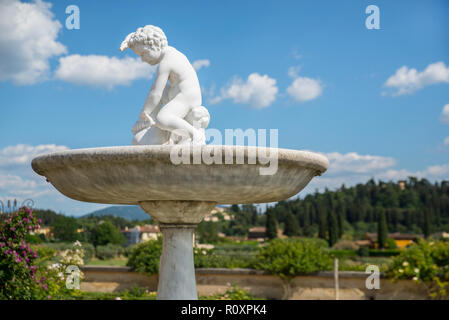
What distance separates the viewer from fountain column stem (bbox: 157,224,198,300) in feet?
12.8

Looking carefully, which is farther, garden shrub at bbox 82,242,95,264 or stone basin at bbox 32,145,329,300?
garden shrub at bbox 82,242,95,264

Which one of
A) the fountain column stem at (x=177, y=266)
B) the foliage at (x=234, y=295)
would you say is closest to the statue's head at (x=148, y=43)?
the fountain column stem at (x=177, y=266)

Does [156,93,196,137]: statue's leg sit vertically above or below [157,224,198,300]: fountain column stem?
above

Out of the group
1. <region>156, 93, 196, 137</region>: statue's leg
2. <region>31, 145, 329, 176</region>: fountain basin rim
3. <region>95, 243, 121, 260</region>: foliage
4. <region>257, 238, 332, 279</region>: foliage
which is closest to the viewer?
<region>31, 145, 329, 176</region>: fountain basin rim

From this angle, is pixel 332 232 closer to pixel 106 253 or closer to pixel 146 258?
pixel 106 253

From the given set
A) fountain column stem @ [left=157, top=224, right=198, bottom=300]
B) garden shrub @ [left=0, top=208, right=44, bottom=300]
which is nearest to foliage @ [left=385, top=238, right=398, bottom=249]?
garden shrub @ [left=0, top=208, right=44, bottom=300]

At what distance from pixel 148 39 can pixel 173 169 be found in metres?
1.61

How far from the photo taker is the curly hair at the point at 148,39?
4.13 metres

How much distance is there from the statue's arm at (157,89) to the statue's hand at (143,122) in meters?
0.06

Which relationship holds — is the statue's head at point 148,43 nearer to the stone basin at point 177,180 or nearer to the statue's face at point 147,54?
the statue's face at point 147,54

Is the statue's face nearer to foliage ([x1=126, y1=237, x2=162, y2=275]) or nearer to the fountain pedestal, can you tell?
the fountain pedestal

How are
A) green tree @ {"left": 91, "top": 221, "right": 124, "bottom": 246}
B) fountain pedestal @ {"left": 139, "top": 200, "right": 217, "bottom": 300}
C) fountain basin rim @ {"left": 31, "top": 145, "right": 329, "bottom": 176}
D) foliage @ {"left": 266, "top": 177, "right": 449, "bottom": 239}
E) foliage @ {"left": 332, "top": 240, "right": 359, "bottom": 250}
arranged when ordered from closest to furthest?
fountain basin rim @ {"left": 31, "top": 145, "right": 329, "bottom": 176} < fountain pedestal @ {"left": 139, "top": 200, "right": 217, "bottom": 300} < green tree @ {"left": 91, "top": 221, "right": 124, "bottom": 246} < foliage @ {"left": 332, "top": 240, "right": 359, "bottom": 250} < foliage @ {"left": 266, "top": 177, "right": 449, "bottom": 239}

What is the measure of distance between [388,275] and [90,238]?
84.9 ft

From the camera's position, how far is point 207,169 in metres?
3.13
